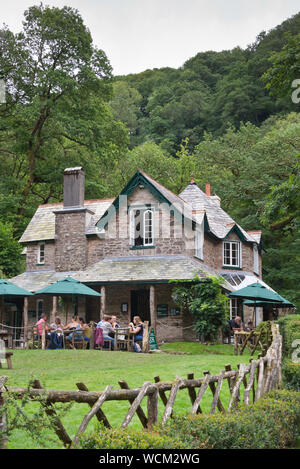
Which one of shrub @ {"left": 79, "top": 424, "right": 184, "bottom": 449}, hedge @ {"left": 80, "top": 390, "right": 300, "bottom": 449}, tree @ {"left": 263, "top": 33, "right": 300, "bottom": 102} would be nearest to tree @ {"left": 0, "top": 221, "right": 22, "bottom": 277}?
tree @ {"left": 263, "top": 33, "right": 300, "bottom": 102}

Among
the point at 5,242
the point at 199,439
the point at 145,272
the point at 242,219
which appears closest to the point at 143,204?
the point at 145,272

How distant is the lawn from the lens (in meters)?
10.2

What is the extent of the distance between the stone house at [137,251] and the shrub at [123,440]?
63.9ft

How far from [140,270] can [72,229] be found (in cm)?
605

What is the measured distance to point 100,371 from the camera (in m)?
15.2

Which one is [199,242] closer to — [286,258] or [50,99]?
[286,258]

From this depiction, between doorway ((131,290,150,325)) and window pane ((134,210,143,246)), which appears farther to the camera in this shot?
window pane ((134,210,143,246))

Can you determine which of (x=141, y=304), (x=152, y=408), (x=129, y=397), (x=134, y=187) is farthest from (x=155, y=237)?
(x=129, y=397)

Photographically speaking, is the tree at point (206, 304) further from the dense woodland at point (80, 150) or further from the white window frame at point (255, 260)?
the dense woodland at point (80, 150)

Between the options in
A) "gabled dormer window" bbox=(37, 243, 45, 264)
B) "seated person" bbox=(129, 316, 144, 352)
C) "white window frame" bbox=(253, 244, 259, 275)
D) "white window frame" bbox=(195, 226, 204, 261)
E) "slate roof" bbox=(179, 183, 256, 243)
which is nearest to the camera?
"seated person" bbox=(129, 316, 144, 352)

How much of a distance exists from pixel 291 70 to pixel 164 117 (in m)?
51.5

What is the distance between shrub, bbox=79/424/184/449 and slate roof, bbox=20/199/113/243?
81.5ft

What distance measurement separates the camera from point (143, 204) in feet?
96.7

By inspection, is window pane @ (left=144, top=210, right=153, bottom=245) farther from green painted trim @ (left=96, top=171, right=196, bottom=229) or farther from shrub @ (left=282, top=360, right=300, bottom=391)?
shrub @ (left=282, top=360, right=300, bottom=391)
